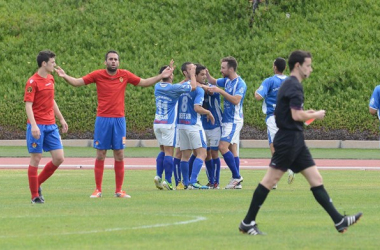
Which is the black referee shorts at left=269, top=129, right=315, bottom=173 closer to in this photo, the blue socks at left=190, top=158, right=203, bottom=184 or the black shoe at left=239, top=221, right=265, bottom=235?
the black shoe at left=239, top=221, right=265, bottom=235

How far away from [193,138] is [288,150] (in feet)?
21.1

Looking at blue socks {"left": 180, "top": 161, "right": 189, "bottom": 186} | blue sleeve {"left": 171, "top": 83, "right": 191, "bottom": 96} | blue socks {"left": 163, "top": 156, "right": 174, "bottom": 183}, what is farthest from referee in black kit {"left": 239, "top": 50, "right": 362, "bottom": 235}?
blue socks {"left": 180, "top": 161, "right": 189, "bottom": 186}

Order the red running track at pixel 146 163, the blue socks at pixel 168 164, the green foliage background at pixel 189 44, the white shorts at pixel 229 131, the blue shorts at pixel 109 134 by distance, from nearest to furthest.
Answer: the blue shorts at pixel 109 134, the blue socks at pixel 168 164, the white shorts at pixel 229 131, the red running track at pixel 146 163, the green foliage background at pixel 189 44

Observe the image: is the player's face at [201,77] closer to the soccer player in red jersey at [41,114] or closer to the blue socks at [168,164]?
the blue socks at [168,164]

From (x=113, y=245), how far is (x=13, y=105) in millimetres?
29368

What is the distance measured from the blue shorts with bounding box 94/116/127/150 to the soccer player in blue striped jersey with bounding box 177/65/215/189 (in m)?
2.07

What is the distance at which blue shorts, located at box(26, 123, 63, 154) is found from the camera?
1344 cm

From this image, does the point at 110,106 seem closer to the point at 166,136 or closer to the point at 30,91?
the point at 30,91

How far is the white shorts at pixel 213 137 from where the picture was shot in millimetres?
16656

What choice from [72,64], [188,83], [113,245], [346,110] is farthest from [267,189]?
[72,64]

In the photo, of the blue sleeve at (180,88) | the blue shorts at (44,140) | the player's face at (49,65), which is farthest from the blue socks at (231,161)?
the player's face at (49,65)

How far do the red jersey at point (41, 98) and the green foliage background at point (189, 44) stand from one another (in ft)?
75.0

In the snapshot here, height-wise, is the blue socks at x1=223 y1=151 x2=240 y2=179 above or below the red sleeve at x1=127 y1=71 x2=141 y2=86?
below

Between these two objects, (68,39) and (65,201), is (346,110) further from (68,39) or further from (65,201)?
(65,201)
